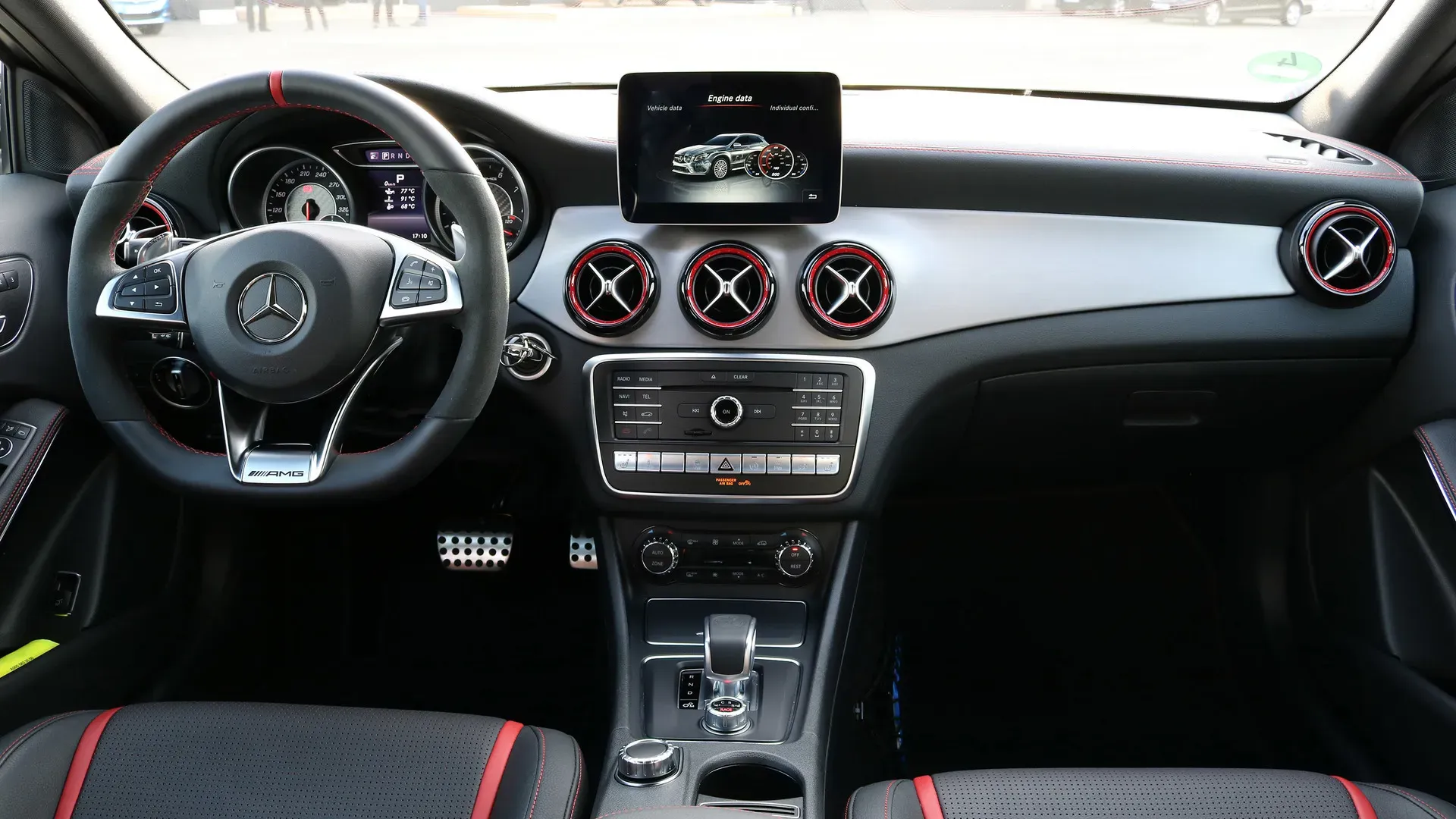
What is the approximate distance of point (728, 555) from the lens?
200cm

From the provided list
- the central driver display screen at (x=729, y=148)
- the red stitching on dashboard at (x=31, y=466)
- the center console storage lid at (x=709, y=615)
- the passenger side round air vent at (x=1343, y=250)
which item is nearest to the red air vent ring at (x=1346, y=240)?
the passenger side round air vent at (x=1343, y=250)

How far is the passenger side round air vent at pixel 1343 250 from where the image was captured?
1900mm

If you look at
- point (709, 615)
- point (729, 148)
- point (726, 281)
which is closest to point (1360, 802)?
point (709, 615)

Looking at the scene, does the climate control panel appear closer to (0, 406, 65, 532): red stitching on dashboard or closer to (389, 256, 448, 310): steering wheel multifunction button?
(389, 256, 448, 310): steering wheel multifunction button

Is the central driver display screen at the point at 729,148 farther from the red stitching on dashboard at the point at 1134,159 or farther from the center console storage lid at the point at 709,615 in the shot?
the center console storage lid at the point at 709,615

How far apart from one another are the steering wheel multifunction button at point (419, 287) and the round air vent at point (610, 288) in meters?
0.42

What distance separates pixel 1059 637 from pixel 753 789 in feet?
4.07

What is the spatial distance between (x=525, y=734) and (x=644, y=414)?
0.62 metres

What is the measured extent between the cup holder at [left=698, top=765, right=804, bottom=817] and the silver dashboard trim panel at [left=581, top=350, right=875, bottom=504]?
0.48 m

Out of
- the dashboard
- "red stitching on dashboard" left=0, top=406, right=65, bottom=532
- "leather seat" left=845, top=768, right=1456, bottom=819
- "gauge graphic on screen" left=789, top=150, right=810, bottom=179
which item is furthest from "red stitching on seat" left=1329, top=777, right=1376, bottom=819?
"red stitching on dashboard" left=0, top=406, right=65, bottom=532

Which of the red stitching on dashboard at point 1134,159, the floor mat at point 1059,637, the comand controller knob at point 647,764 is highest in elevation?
the red stitching on dashboard at point 1134,159

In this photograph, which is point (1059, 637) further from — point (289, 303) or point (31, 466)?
point (31, 466)

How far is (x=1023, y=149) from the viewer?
1920mm

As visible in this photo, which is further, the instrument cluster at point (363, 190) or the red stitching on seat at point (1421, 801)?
the instrument cluster at point (363, 190)
